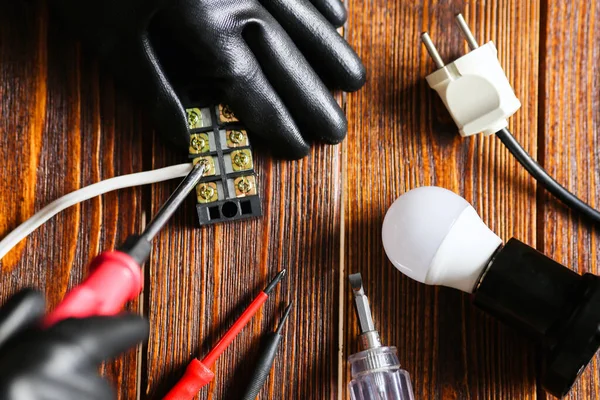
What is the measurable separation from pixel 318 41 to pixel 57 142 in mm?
273

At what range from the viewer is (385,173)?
58 centimetres

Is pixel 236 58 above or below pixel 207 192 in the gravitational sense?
above

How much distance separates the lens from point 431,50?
1.82 ft

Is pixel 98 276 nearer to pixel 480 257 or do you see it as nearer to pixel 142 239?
pixel 142 239

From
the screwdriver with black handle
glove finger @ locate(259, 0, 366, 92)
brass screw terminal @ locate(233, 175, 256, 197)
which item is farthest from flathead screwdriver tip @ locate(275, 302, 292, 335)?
glove finger @ locate(259, 0, 366, 92)

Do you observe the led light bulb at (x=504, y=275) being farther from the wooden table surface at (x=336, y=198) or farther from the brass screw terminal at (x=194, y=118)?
the brass screw terminal at (x=194, y=118)

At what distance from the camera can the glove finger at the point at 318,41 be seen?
0.54m

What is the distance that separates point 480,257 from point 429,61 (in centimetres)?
21

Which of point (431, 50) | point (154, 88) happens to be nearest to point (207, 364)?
point (154, 88)

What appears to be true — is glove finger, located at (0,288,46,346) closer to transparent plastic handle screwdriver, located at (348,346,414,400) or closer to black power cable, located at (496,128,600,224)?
transparent plastic handle screwdriver, located at (348,346,414,400)

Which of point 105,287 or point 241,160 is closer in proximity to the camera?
point 105,287

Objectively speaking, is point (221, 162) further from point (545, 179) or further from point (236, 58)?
point (545, 179)

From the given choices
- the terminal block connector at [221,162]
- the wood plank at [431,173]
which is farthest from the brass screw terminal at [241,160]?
the wood plank at [431,173]

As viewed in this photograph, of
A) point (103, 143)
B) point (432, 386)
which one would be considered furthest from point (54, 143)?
point (432, 386)
